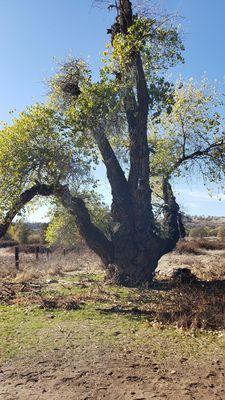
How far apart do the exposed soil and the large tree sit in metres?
8.75

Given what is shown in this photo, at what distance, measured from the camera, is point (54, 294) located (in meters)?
15.7

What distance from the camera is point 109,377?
768 cm

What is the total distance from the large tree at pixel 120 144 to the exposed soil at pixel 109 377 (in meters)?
8.75

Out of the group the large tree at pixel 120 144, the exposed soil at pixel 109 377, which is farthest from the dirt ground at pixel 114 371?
the large tree at pixel 120 144

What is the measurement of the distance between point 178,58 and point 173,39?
69 cm

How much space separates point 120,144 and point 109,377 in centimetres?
1430

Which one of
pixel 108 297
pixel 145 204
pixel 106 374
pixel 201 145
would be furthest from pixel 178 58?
pixel 106 374

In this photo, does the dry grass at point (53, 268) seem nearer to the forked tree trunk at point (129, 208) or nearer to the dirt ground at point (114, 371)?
the forked tree trunk at point (129, 208)

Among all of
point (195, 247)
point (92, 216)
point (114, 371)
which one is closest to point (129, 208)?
point (92, 216)

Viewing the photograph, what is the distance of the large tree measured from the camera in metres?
16.6

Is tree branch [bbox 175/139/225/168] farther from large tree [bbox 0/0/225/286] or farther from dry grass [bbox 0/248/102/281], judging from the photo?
dry grass [bbox 0/248/102/281]

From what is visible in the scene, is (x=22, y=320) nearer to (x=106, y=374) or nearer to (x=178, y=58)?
(x=106, y=374)

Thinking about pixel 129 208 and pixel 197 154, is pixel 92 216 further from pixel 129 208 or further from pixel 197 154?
pixel 197 154

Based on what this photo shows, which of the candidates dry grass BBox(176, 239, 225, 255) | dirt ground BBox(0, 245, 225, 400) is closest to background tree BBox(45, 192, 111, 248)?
dirt ground BBox(0, 245, 225, 400)
